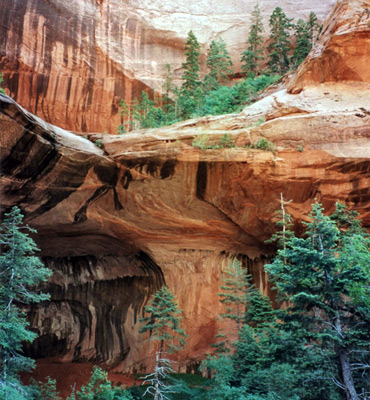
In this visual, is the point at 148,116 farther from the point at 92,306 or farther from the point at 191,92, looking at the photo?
the point at 92,306

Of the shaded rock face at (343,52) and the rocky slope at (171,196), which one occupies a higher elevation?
the shaded rock face at (343,52)

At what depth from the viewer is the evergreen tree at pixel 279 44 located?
25.9 metres

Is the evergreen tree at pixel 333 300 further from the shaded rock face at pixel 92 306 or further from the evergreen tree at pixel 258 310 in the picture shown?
the shaded rock face at pixel 92 306

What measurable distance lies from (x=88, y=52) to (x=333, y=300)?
23.8 metres

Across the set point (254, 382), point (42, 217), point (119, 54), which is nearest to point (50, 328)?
point (42, 217)

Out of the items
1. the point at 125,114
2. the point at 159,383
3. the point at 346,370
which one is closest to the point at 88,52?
the point at 125,114

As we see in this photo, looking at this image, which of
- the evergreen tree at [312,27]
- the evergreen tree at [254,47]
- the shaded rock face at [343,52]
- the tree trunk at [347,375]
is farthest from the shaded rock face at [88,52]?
the tree trunk at [347,375]

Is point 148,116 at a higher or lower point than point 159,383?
higher

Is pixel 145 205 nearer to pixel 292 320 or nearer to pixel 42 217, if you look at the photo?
pixel 42 217

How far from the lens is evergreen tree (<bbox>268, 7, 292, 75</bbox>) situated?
25.9 meters

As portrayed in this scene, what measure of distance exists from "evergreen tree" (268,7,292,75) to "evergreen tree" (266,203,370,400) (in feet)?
66.2

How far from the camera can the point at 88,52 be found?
2503 cm

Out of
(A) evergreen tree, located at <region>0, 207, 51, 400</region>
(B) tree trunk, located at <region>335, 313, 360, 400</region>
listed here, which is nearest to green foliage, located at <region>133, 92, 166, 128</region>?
(A) evergreen tree, located at <region>0, 207, 51, 400</region>

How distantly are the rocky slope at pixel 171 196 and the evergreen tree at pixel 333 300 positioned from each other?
19.2ft
